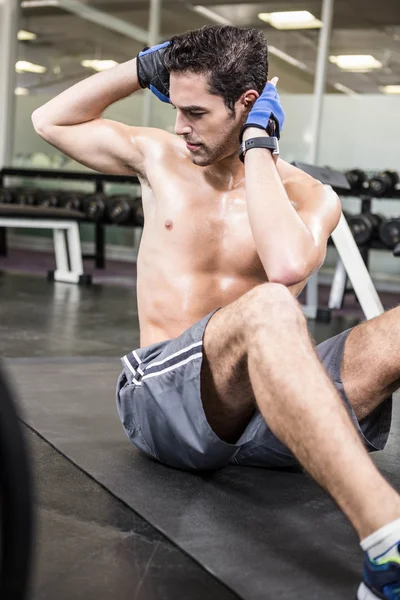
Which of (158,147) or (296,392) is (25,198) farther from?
(296,392)

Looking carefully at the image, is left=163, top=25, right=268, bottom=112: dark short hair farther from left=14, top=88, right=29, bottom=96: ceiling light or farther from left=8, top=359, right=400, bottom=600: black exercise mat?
left=14, top=88, right=29, bottom=96: ceiling light

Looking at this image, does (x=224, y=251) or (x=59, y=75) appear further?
(x=59, y=75)

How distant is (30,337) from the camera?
3.18 meters

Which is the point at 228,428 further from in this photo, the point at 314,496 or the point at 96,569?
the point at 96,569

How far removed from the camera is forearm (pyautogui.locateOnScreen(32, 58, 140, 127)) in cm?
170

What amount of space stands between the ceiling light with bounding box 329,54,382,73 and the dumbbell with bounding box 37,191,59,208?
9.10ft

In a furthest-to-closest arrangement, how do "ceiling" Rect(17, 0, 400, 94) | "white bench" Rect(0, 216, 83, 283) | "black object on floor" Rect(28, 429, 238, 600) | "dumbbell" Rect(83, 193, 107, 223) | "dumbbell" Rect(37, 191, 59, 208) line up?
"ceiling" Rect(17, 0, 400, 94) < "dumbbell" Rect(37, 191, 59, 208) < "dumbbell" Rect(83, 193, 107, 223) < "white bench" Rect(0, 216, 83, 283) < "black object on floor" Rect(28, 429, 238, 600)

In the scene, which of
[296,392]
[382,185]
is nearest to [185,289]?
[296,392]

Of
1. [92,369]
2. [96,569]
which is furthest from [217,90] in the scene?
[92,369]

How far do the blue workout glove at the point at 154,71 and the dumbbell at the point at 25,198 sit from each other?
17.6 feet

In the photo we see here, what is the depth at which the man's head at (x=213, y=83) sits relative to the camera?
1.50 meters

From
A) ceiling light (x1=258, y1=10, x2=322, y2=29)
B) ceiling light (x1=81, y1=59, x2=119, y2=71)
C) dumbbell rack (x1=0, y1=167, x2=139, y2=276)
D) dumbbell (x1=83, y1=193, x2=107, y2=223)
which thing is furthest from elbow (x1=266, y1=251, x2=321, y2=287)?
ceiling light (x1=81, y1=59, x2=119, y2=71)

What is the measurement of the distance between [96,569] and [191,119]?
0.83m

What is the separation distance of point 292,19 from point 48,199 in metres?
2.77
